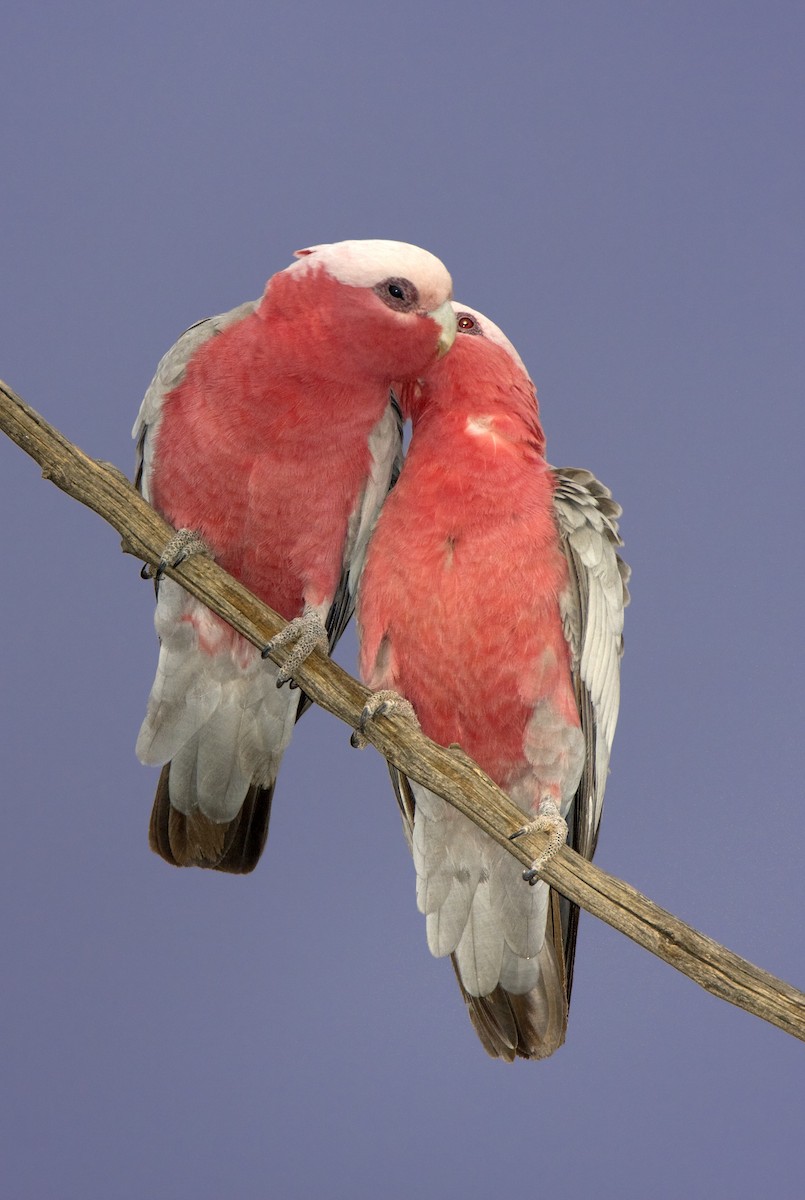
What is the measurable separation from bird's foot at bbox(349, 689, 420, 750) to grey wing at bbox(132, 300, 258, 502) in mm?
832

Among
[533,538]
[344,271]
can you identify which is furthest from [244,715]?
[344,271]

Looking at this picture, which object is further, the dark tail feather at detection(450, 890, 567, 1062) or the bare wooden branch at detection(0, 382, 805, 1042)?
the dark tail feather at detection(450, 890, 567, 1062)

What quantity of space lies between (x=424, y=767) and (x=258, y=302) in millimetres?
1192

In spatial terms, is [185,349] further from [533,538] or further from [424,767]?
[424,767]

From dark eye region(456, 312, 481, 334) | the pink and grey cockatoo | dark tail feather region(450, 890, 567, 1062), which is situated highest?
dark eye region(456, 312, 481, 334)

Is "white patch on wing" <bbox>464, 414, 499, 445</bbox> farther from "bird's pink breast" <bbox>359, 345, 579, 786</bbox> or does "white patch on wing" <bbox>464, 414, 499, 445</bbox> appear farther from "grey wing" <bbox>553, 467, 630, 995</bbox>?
"grey wing" <bbox>553, 467, 630, 995</bbox>

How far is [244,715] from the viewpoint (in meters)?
3.54

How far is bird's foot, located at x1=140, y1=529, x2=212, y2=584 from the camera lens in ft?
10.2

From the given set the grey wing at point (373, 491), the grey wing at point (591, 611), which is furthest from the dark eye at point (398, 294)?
the grey wing at point (591, 611)

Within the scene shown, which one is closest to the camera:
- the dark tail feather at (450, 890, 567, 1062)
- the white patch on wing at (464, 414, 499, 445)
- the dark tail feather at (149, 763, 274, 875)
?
the white patch on wing at (464, 414, 499, 445)

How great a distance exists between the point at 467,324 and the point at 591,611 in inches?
30.5

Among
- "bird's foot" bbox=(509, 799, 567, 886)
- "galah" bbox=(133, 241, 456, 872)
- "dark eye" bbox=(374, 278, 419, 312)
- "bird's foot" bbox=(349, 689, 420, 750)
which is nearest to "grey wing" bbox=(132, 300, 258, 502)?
"galah" bbox=(133, 241, 456, 872)

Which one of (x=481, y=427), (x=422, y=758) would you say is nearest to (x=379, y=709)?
(x=422, y=758)

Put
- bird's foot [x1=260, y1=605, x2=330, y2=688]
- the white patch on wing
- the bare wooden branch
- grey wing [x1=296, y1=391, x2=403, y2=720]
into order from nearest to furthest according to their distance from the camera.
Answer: the bare wooden branch → bird's foot [x1=260, y1=605, x2=330, y2=688] → the white patch on wing → grey wing [x1=296, y1=391, x2=403, y2=720]
